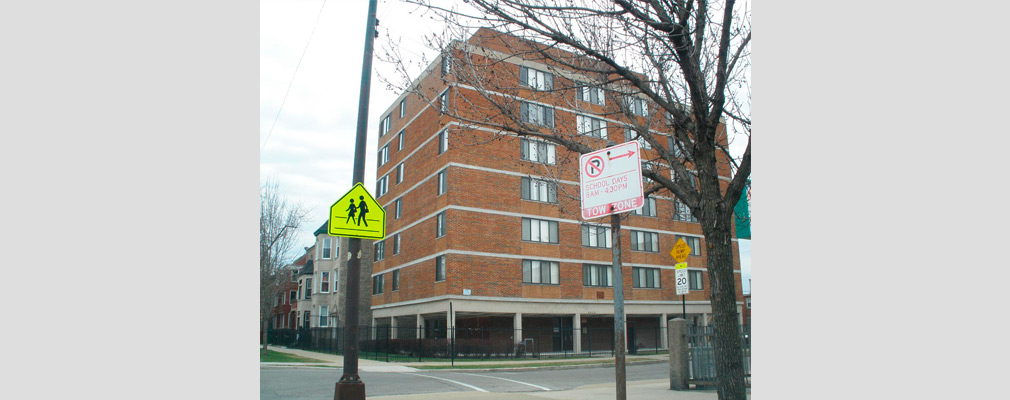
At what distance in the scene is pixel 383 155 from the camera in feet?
154

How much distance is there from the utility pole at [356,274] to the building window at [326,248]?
50583 millimetres

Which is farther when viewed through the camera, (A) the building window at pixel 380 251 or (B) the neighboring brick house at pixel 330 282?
(B) the neighboring brick house at pixel 330 282

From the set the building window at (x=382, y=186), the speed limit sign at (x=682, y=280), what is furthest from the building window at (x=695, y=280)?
the speed limit sign at (x=682, y=280)

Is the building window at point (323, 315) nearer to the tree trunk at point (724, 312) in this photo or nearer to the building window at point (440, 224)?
the building window at point (440, 224)

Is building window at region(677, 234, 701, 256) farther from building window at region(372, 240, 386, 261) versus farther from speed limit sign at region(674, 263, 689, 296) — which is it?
speed limit sign at region(674, 263, 689, 296)

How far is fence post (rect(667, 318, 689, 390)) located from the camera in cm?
1296

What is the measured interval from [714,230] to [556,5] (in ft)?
9.80

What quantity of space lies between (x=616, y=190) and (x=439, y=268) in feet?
100

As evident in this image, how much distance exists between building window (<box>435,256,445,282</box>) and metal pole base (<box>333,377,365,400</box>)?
24.9 metres

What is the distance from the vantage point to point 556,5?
7.35 metres

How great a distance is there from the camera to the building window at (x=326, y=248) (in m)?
59.4

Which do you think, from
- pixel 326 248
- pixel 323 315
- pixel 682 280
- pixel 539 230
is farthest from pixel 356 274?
pixel 323 315

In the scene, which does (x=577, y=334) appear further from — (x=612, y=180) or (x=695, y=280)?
(x=612, y=180)

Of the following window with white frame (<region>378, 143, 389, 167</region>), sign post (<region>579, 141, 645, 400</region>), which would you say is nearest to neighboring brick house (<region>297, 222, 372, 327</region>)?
window with white frame (<region>378, 143, 389, 167</region>)
